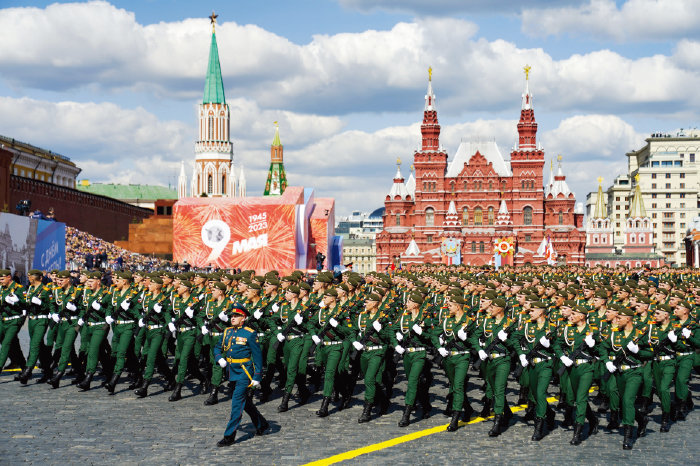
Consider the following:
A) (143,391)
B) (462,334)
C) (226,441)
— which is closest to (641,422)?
(462,334)

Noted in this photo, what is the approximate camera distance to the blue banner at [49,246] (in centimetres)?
3653

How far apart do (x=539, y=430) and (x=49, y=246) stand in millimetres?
30882

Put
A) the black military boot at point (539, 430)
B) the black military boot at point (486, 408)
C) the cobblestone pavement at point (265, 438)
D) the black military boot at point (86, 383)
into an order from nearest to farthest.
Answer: the cobblestone pavement at point (265, 438) → the black military boot at point (539, 430) → the black military boot at point (486, 408) → the black military boot at point (86, 383)

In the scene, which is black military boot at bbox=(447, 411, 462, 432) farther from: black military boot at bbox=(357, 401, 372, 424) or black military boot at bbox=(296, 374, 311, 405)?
black military boot at bbox=(296, 374, 311, 405)

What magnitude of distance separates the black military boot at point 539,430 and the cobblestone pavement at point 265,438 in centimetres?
11

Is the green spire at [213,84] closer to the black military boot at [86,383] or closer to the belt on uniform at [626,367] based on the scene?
the black military boot at [86,383]

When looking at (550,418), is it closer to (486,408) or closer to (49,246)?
(486,408)

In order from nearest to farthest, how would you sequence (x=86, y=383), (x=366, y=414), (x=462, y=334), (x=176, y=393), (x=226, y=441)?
(x=226, y=441) → (x=462, y=334) → (x=366, y=414) → (x=176, y=393) → (x=86, y=383)

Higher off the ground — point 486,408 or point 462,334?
point 462,334

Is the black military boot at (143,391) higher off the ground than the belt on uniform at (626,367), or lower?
lower

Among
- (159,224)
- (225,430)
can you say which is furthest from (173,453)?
(159,224)

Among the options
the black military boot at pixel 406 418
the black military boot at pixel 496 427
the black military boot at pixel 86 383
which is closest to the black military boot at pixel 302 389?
the black military boot at pixel 406 418

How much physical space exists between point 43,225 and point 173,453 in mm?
29437

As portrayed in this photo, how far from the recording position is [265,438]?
1142 centimetres
